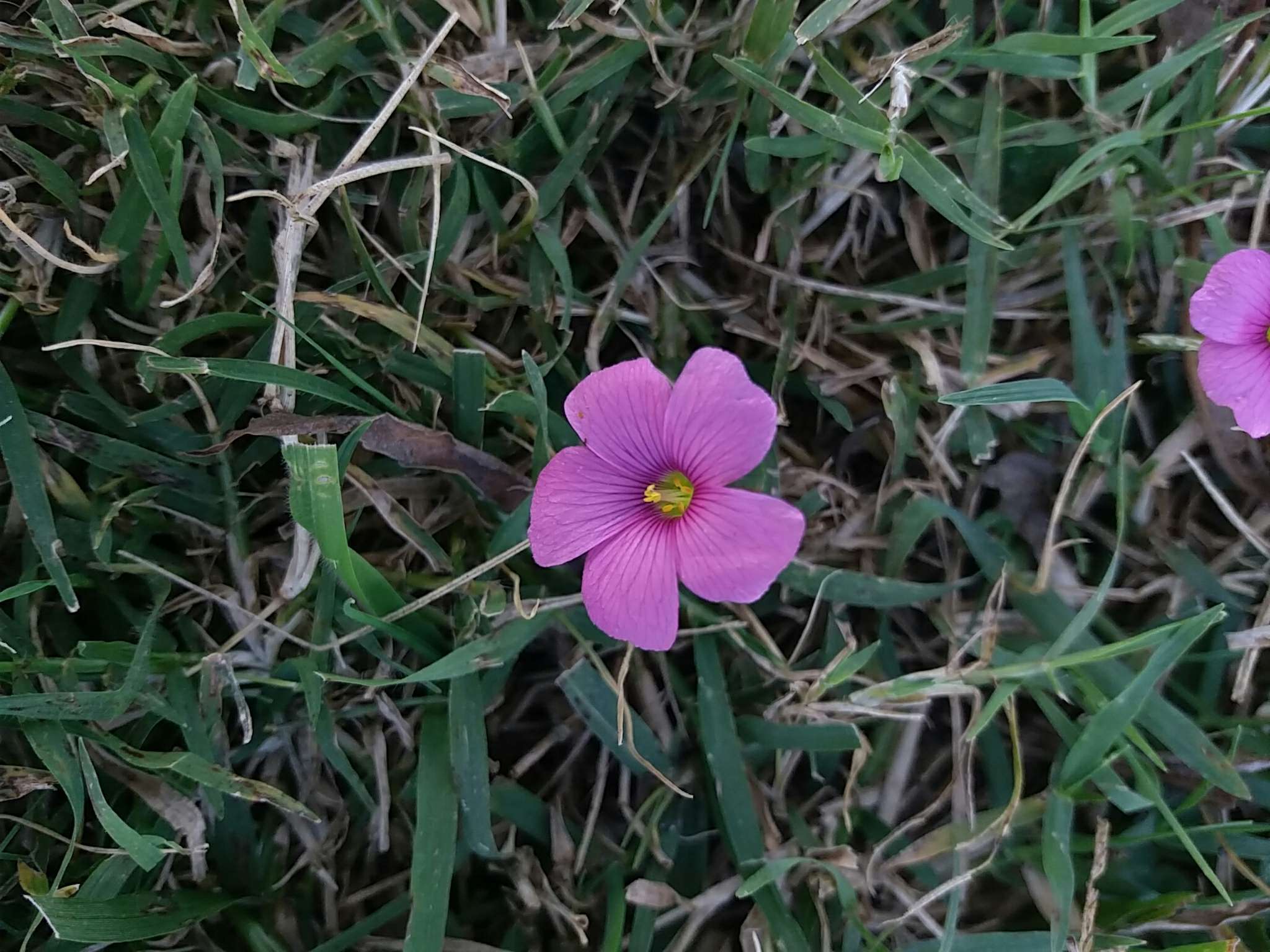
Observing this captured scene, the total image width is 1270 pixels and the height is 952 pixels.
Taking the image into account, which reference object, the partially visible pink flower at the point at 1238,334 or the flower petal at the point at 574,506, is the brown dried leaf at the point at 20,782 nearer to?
the flower petal at the point at 574,506

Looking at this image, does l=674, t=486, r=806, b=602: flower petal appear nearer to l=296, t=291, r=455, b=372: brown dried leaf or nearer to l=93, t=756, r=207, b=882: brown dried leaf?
l=296, t=291, r=455, b=372: brown dried leaf

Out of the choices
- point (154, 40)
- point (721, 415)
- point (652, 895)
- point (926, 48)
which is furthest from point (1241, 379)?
point (154, 40)

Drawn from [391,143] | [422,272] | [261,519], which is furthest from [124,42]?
[261,519]

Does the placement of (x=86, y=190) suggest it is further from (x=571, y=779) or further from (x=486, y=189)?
(x=571, y=779)

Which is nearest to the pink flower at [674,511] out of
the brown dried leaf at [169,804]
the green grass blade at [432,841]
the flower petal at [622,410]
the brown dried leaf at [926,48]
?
the flower petal at [622,410]

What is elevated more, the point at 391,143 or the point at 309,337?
the point at 391,143

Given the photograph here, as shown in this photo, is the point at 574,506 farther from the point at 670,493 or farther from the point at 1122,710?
the point at 1122,710

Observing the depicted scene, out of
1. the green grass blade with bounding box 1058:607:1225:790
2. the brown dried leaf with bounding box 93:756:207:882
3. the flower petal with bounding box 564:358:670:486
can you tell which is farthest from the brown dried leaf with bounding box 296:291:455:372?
Answer: the green grass blade with bounding box 1058:607:1225:790
